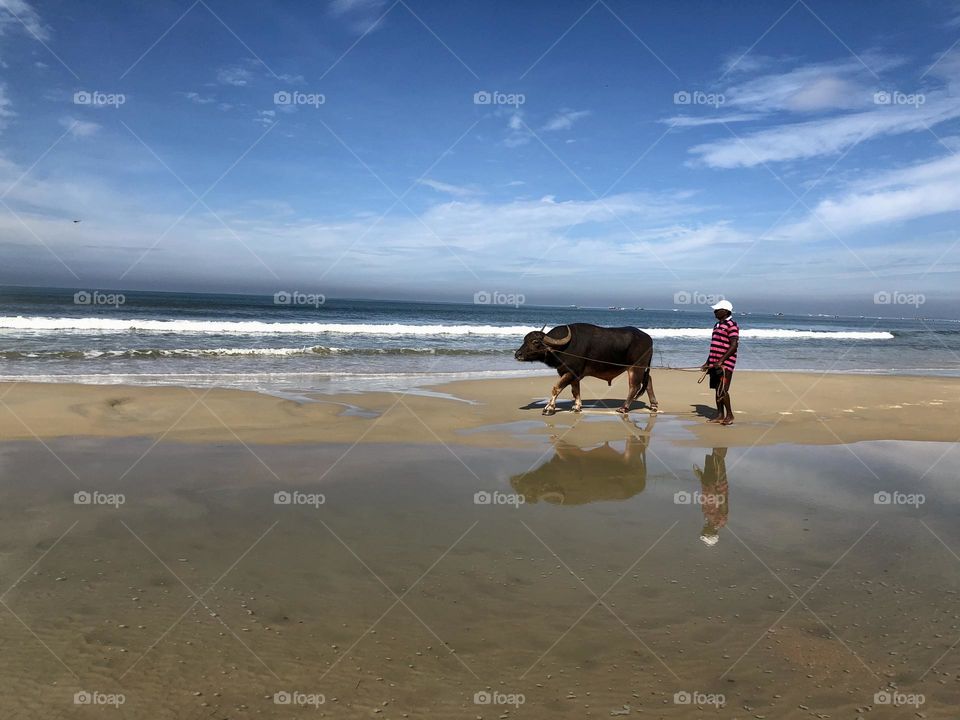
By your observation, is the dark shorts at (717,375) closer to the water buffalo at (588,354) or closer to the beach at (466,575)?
the water buffalo at (588,354)

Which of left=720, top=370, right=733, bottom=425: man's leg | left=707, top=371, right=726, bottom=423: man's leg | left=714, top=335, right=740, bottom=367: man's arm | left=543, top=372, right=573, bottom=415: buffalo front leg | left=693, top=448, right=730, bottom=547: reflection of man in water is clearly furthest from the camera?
left=543, top=372, right=573, bottom=415: buffalo front leg

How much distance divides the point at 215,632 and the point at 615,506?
12.0ft

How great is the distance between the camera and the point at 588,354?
1112 centimetres

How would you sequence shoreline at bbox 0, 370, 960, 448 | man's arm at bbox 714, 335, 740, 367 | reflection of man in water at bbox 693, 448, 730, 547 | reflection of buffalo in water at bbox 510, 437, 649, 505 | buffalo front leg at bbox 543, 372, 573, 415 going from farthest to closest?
buffalo front leg at bbox 543, 372, 573, 415
man's arm at bbox 714, 335, 740, 367
shoreline at bbox 0, 370, 960, 448
reflection of buffalo in water at bbox 510, 437, 649, 505
reflection of man in water at bbox 693, 448, 730, 547

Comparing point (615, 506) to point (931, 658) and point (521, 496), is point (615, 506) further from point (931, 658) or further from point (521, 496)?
point (931, 658)

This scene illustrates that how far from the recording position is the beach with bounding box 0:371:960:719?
3.07 metres

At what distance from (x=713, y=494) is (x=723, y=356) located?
4346mm

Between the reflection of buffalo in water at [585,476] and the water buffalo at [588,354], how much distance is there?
275 centimetres

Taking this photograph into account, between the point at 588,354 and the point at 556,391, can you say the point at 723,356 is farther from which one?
the point at 556,391

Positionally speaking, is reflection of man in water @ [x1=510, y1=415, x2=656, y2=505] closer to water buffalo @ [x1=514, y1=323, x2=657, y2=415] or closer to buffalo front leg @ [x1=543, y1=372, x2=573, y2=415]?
buffalo front leg @ [x1=543, y1=372, x2=573, y2=415]

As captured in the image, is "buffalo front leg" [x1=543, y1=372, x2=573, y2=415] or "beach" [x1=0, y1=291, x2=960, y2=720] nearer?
"beach" [x1=0, y1=291, x2=960, y2=720]

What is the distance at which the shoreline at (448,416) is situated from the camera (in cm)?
857

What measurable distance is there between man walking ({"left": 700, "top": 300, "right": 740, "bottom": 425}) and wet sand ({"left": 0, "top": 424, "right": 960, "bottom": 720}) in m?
3.32

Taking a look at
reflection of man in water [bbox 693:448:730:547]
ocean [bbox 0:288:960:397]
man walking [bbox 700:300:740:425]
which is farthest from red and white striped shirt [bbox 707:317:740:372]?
ocean [bbox 0:288:960:397]
